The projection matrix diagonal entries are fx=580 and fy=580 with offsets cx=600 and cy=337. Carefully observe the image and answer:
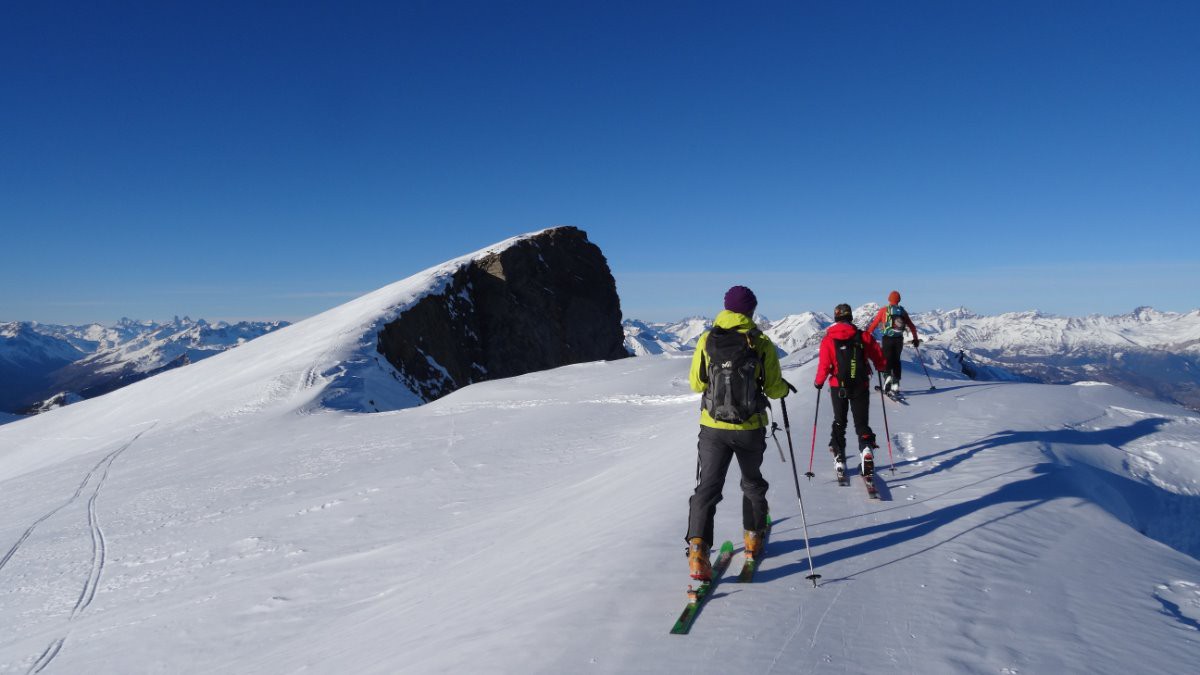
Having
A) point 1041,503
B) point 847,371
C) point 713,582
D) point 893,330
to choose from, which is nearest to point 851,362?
point 847,371

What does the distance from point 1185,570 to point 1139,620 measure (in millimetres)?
2111

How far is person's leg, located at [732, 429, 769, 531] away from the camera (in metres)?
5.35

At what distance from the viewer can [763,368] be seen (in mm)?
5461

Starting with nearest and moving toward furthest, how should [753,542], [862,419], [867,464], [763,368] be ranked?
[763,368] < [753,542] < [867,464] < [862,419]

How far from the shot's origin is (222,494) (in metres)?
13.8

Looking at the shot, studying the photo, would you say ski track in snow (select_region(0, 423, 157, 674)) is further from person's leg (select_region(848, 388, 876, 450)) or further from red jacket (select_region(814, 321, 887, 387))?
person's leg (select_region(848, 388, 876, 450))

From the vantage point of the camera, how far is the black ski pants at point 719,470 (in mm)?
5336

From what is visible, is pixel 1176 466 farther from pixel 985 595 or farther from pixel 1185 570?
pixel 985 595

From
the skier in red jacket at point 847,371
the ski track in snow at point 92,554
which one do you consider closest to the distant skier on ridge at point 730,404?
the skier in red jacket at point 847,371

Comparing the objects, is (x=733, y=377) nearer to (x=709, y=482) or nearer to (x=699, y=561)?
(x=709, y=482)

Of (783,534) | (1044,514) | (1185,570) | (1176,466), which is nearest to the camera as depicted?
(1185,570)

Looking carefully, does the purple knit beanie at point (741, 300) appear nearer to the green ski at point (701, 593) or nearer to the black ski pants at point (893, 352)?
the green ski at point (701, 593)

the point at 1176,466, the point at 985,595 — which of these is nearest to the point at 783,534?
the point at 985,595

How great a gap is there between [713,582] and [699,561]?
1.30ft
